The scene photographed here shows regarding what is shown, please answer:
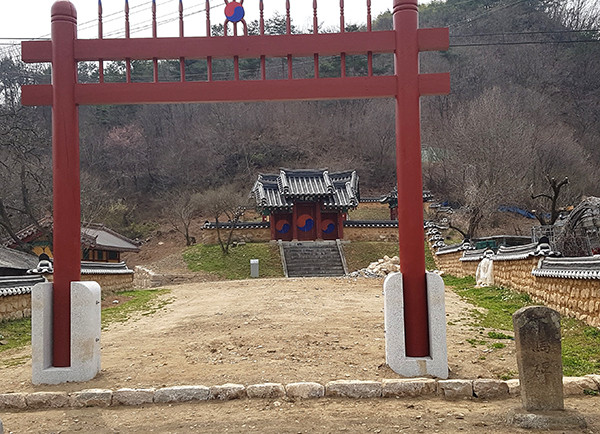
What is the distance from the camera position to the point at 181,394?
536 centimetres

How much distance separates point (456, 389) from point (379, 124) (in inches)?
2154

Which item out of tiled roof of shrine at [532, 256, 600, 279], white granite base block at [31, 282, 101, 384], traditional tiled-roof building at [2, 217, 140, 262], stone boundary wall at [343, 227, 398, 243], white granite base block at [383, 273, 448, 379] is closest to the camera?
white granite base block at [383, 273, 448, 379]

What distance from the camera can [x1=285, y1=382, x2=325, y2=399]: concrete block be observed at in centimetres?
531

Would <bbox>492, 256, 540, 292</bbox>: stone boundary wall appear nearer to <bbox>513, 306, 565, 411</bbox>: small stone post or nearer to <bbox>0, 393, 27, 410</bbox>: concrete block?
<bbox>513, 306, 565, 411</bbox>: small stone post

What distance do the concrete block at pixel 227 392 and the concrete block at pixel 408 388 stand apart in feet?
4.87

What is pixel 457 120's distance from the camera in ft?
144

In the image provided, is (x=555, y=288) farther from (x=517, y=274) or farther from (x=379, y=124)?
(x=379, y=124)

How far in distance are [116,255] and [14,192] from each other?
22.7 feet

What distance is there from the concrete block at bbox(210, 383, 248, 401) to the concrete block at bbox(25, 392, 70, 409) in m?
1.54

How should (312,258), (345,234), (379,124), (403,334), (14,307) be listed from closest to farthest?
(403,334), (14,307), (312,258), (345,234), (379,124)

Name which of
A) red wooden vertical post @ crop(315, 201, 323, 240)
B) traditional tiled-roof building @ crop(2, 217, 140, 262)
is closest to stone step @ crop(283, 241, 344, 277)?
red wooden vertical post @ crop(315, 201, 323, 240)

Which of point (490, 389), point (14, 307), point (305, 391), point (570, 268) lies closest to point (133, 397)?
point (305, 391)

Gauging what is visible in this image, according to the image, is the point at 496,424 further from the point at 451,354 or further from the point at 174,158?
the point at 174,158

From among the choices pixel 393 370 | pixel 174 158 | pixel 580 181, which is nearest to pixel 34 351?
pixel 393 370
